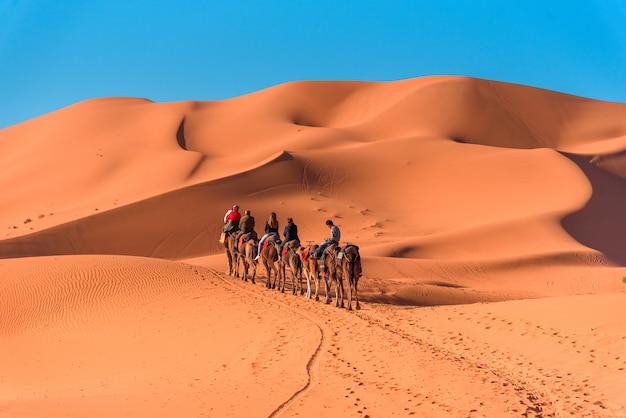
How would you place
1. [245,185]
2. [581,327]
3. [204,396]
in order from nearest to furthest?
[204,396] → [581,327] → [245,185]

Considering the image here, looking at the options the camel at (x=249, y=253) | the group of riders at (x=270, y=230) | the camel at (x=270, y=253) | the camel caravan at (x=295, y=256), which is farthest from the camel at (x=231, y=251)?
the camel at (x=270, y=253)

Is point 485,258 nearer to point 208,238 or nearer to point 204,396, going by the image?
point 208,238

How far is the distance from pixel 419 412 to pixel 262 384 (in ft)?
8.87

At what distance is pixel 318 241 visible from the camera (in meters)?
41.9

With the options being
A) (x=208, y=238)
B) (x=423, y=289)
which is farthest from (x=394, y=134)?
(x=423, y=289)

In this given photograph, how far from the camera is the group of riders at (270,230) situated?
69.2 feet

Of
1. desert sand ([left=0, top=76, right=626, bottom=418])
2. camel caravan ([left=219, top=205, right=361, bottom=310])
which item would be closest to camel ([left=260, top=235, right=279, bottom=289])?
camel caravan ([left=219, top=205, right=361, bottom=310])

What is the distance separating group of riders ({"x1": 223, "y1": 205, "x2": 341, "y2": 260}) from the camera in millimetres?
21078

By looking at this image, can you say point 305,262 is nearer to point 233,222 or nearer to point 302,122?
point 233,222

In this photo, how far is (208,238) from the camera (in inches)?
1710

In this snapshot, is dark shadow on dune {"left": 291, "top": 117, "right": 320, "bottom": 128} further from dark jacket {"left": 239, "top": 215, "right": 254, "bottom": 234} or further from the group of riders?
dark jacket {"left": 239, "top": 215, "right": 254, "bottom": 234}

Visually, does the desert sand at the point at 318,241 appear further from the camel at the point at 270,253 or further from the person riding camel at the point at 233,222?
the person riding camel at the point at 233,222

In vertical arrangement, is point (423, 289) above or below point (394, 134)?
below

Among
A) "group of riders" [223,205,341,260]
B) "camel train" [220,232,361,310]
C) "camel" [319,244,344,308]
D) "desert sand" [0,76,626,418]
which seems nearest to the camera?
"desert sand" [0,76,626,418]
